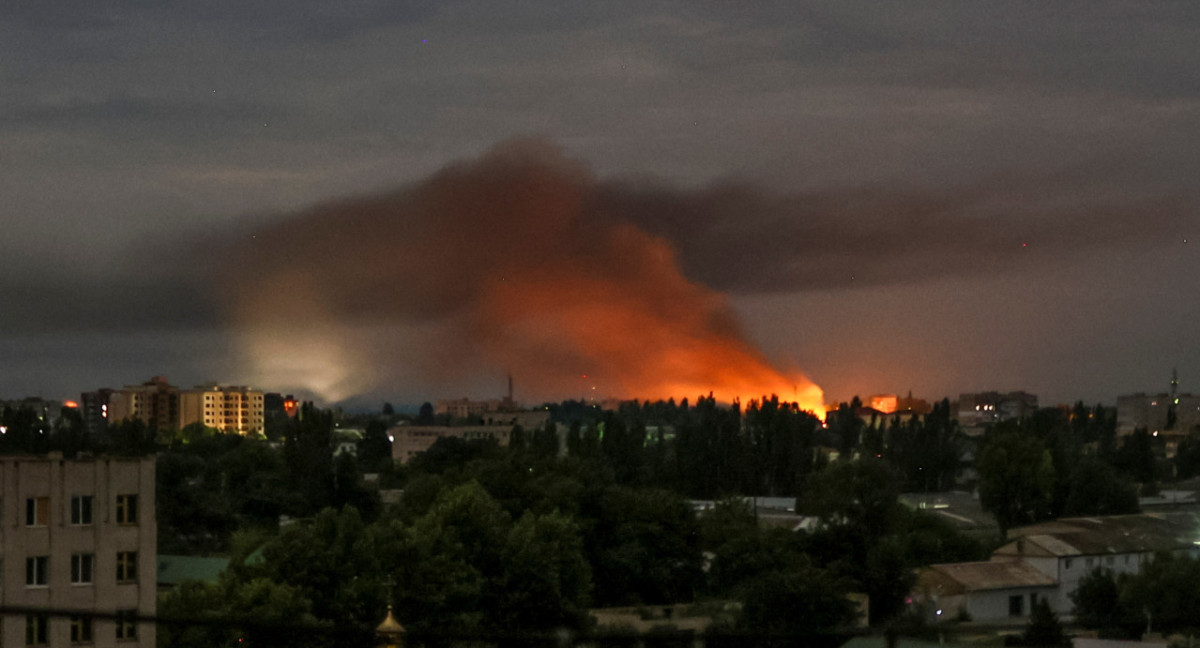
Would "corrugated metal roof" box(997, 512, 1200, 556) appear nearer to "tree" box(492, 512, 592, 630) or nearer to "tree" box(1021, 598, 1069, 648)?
"tree" box(492, 512, 592, 630)

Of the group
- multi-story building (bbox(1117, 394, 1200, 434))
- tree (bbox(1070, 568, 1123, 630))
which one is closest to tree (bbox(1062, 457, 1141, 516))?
tree (bbox(1070, 568, 1123, 630))

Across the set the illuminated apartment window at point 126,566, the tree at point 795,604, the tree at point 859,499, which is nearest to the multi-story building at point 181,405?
the tree at point 859,499

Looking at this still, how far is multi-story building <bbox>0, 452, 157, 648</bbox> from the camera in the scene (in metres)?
11.9

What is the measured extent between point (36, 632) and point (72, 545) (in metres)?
0.76

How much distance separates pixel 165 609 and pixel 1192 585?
1270 cm

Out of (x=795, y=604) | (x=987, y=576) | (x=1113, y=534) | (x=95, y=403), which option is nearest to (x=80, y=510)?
(x=795, y=604)

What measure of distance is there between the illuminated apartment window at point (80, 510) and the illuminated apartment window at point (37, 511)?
205 mm

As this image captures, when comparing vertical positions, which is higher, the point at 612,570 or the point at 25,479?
the point at 25,479

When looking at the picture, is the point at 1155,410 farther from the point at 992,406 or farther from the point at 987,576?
the point at 987,576

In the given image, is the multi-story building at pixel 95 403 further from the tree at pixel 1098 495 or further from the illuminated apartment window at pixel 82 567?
the illuminated apartment window at pixel 82 567

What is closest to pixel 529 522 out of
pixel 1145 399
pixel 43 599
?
pixel 43 599

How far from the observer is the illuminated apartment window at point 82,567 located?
1216cm

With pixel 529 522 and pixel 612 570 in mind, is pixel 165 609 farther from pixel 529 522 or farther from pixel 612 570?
pixel 612 570

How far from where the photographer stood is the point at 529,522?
21.0 meters
